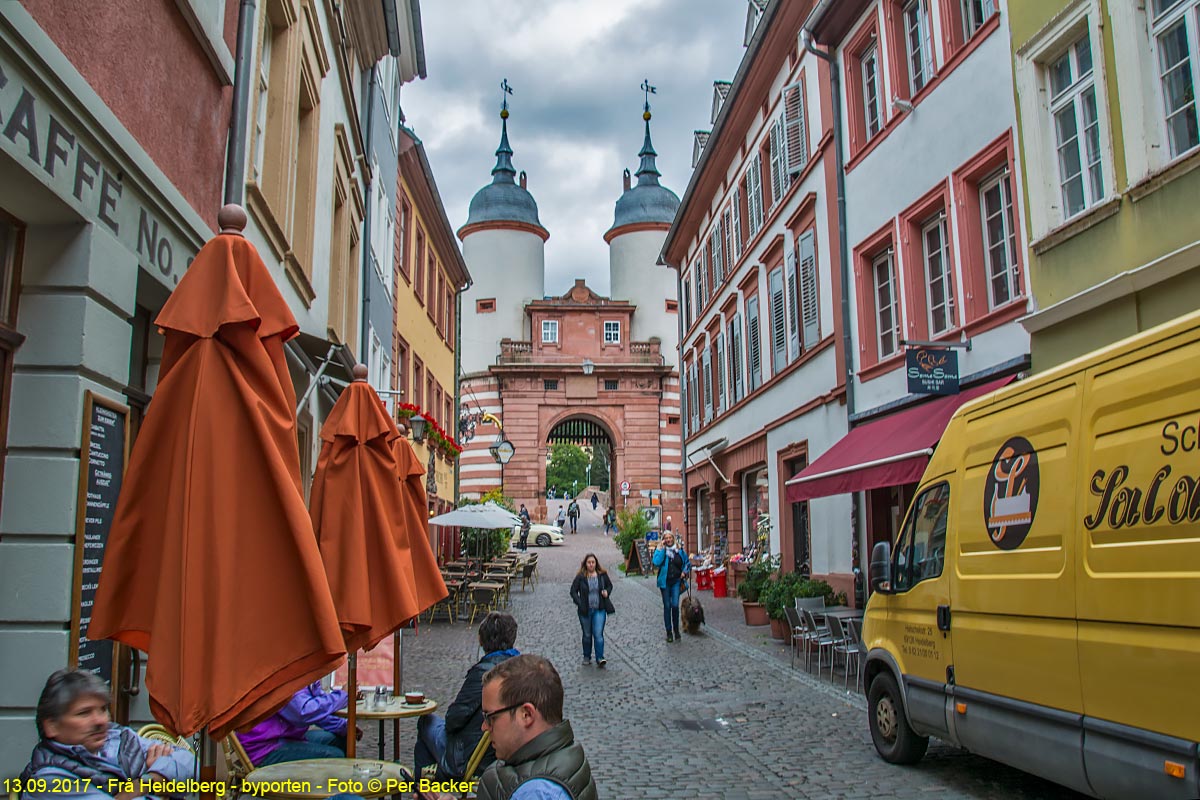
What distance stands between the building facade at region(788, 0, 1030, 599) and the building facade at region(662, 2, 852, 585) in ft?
2.88

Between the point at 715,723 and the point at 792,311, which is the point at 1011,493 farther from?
the point at 792,311

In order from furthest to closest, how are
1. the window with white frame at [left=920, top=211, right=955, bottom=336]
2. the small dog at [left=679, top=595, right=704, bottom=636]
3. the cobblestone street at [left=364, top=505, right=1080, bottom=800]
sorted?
the small dog at [left=679, top=595, right=704, bottom=636] < the window with white frame at [left=920, top=211, right=955, bottom=336] < the cobblestone street at [left=364, top=505, right=1080, bottom=800]

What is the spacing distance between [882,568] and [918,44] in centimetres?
853

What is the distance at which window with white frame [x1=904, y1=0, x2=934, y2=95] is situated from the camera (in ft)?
41.3

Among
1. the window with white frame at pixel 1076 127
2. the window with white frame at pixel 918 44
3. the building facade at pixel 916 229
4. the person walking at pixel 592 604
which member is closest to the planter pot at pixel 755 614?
the building facade at pixel 916 229

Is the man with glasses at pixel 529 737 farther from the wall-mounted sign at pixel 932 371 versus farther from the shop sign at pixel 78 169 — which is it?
the wall-mounted sign at pixel 932 371

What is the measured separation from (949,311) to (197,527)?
1052cm

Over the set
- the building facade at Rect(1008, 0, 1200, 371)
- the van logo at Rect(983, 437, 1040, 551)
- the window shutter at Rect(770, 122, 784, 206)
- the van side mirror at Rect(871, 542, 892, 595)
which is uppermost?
the window shutter at Rect(770, 122, 784, 206)

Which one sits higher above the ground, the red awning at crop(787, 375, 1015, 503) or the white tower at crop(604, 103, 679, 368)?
the white tower at crop(604, 103, 679, 368)

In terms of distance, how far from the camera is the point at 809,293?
16.9 m

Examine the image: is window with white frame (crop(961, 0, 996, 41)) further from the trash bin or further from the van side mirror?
the trash bin

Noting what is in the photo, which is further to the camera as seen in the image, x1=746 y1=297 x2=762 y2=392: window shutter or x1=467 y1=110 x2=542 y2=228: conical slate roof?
x1=467 y1=110 x2=542 y2=228: conical slate roof

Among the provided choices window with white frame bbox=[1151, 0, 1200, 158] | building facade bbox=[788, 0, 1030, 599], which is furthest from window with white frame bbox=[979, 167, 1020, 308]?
window with white frame bbox=[1151, 0, 1200, 158]

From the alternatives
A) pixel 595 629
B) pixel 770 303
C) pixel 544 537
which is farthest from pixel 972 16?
pixel 544 537
